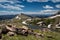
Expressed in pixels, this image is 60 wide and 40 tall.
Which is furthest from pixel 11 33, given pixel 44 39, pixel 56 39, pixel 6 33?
pixel 56 39

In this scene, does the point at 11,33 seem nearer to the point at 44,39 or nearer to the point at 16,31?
the point at 16,31

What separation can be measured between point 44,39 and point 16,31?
4985 millimetres

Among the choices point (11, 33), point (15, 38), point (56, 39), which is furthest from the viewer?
point (56, 39)

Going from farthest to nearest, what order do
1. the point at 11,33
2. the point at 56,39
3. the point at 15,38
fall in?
the point at 56,39 < the point at 11,33 < the point at 15,38

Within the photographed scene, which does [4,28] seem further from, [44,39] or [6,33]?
[44,39]

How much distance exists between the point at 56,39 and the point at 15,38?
7.94 metres

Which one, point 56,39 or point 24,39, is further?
point 56,39

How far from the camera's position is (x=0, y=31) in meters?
27.8

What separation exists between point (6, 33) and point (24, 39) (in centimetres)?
378

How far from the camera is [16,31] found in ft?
97.3

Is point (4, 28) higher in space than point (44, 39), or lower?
higher

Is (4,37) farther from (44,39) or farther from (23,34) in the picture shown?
(44,39)

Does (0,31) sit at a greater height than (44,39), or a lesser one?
greater

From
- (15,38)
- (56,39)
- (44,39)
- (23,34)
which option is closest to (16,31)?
(23,34)
